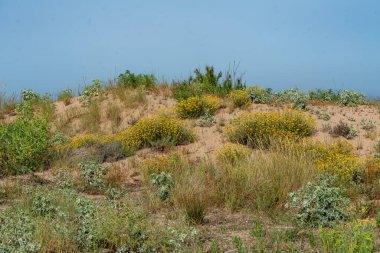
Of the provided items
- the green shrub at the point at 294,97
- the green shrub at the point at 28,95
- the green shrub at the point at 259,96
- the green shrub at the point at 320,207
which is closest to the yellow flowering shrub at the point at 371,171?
the green shrub at the point at 320,207

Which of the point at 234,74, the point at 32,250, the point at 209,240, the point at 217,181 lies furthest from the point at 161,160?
the point at 234,74

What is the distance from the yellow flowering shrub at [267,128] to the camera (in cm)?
1327

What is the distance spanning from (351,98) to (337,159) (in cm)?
729

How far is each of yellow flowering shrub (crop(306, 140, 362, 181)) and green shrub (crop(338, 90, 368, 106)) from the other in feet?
16.1

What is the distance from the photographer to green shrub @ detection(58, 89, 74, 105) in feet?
62.5

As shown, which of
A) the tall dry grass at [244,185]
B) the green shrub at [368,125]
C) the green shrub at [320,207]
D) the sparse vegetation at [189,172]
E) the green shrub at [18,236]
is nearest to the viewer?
the green shrub at [18,236]

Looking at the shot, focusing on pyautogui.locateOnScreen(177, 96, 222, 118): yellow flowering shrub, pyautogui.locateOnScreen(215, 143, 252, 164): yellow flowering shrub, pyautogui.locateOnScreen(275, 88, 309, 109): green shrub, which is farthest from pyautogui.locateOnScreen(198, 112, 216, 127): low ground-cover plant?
pyautogui.locateOnScreen(215, 143, 252, 164): yellow flowering shrub

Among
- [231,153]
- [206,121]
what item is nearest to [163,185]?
[231,153]

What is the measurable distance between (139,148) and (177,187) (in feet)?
18.5

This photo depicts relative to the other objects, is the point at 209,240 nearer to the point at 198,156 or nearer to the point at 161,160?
the point at 161,160

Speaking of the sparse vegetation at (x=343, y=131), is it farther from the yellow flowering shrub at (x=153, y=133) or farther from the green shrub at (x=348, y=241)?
the green shrub at (x=348, y=241)

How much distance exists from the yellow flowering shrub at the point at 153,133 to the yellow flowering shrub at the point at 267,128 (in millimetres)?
1157

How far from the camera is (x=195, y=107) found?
52.1ft

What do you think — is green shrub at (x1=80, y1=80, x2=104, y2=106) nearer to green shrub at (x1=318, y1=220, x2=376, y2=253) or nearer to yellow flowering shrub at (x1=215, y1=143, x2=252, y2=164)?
yellow flowering shrub at (x1=215, y1=143, x2=252, y2=164)
